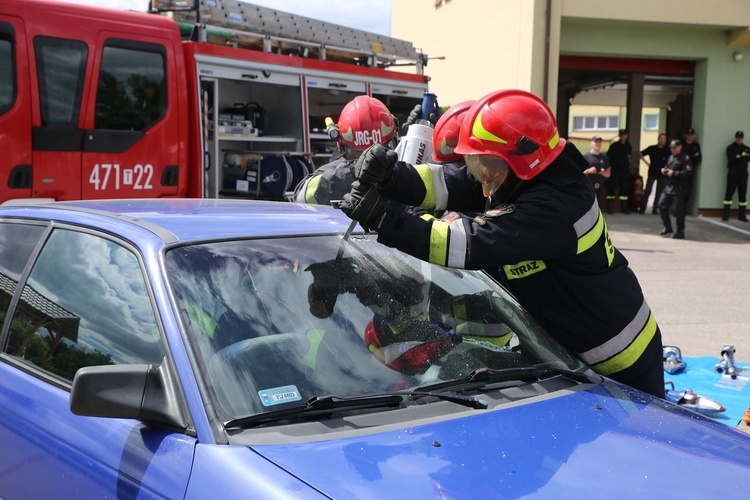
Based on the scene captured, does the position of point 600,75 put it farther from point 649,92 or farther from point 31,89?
point 31,89

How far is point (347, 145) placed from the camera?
5.12 metres

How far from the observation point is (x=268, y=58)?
29.4 ft

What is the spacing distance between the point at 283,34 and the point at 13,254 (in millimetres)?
6860

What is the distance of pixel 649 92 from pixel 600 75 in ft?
15.9

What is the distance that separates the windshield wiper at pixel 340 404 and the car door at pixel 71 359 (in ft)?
0.56

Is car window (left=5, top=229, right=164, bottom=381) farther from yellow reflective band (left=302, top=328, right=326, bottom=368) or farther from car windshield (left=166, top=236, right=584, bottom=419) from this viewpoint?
yellow reflective band (left=302, top=328, right=326, bottom=368)

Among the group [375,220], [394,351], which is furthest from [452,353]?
[375,220]

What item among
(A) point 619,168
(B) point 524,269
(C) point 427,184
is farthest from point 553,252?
(A) point 619,168

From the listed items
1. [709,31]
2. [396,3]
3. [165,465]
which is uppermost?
[396,3]

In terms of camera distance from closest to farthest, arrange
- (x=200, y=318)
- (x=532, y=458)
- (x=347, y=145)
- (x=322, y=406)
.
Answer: (x=532, y=458) < (x=322, y=406) < (x=200, y=318) < (x=347, y=145)

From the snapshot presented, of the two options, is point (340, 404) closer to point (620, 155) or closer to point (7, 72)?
point (7, 72)

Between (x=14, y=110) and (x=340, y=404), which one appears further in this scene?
(x=14, y=110)

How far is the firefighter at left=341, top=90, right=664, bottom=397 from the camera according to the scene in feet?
8.82

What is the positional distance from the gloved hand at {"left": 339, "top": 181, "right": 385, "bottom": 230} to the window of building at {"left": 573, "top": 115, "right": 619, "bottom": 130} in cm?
5273
